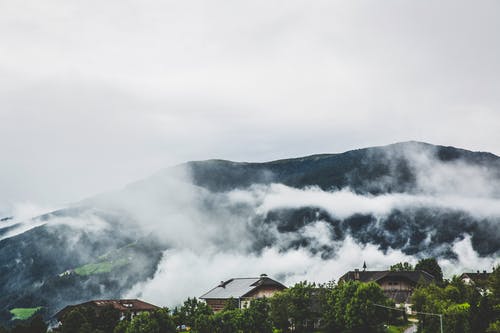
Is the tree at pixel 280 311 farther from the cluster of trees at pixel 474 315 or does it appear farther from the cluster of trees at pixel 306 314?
the cluster of trees at pixel 474 315

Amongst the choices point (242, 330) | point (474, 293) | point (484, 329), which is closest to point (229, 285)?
point (242, 330)

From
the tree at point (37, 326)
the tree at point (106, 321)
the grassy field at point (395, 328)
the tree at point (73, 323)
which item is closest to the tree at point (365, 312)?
the grassy field at point (395, 328)

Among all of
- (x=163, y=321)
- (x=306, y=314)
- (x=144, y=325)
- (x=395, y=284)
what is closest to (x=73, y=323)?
(x=144, y=325)

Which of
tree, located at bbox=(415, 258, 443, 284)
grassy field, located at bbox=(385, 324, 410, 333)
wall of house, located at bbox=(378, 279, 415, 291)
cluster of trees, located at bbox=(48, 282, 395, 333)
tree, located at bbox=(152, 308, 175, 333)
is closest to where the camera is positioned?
cluster of trees, located at bbox=(48, 282, 395, 333)

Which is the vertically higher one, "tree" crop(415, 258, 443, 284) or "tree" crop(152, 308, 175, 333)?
"tree" crop(152, 308, 175, 333)

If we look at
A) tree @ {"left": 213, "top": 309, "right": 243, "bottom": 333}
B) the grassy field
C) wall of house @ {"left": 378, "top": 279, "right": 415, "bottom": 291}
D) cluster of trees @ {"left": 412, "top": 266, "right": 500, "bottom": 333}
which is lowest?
wall of house @ {"left": 378, "top": 279, "right": 415, "bottom": 291}

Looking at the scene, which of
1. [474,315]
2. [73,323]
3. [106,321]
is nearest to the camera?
[474,315]

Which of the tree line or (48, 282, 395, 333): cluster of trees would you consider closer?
the tree line

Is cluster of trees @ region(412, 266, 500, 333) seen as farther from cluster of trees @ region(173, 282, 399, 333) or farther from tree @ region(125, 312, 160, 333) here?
tree @ region(125, 312, 160, 333)

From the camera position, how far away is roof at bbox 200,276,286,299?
15912cm

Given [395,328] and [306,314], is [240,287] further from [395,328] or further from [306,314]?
[395,328]

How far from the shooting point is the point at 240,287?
168 m

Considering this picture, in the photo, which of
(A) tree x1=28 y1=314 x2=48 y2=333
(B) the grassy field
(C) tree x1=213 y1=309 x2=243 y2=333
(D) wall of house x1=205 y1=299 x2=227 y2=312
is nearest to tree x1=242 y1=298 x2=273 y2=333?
(C) tree x1=213 y1=309 x2=243 y2=333

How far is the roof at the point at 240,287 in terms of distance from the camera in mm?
159125
